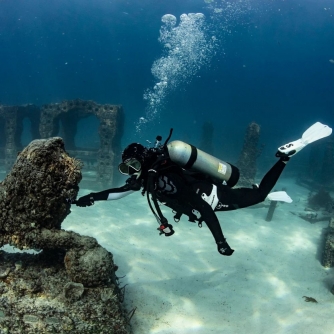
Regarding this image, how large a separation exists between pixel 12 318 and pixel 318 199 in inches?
589

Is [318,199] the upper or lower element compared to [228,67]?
lower

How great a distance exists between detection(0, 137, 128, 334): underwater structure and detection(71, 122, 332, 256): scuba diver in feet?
1.67

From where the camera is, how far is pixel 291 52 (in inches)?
3548

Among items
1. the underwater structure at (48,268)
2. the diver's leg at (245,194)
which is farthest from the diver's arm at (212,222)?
the underwater structure at (48,268)

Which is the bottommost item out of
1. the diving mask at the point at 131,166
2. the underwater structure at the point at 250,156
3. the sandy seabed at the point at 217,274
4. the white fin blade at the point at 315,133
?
the sandy seabed at the point at 217,274

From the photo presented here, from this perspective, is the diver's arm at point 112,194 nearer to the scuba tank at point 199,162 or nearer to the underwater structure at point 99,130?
the scuba tank at point 199,162

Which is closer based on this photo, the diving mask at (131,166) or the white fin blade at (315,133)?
the diving mask at (131,166)

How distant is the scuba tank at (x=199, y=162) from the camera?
4.36 metres

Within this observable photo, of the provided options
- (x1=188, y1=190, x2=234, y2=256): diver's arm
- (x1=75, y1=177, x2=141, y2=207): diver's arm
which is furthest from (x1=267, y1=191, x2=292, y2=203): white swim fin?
(x1=75, y1=177, x2=141, y2=207): diver's arm

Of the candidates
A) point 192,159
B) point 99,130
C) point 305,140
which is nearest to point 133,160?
point 192,159

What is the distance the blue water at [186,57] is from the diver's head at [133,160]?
32342 millimetres

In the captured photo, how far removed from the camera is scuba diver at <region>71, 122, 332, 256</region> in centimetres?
405

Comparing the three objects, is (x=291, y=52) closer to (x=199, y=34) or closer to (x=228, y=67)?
(x=228, y=67)

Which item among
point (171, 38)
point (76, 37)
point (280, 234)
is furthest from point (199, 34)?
point (76, 37)
